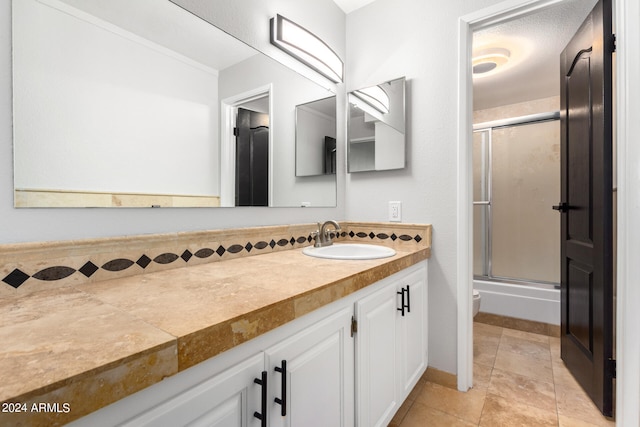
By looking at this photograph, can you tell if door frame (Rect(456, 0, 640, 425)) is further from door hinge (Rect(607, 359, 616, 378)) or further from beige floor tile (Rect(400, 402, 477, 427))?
beige floor tile (Rect(400, 402, 477, 427))

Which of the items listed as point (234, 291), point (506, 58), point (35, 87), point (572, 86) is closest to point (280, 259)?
point (234, 291)

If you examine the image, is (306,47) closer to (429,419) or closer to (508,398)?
→ (429,419)

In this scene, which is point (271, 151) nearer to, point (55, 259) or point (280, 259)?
point (280, 259)

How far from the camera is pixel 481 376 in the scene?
176 centimetres

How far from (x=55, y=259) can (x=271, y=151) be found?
0.96m

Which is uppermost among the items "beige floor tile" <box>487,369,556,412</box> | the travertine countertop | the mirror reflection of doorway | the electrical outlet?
the mirror reflection of doorway

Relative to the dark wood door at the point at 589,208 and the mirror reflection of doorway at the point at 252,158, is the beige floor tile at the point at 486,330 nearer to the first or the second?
the dark wood door at the point at 589,208

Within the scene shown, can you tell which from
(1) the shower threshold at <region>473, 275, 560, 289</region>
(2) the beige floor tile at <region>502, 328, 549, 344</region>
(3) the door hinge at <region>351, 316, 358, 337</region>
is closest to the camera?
(3) the door hinge at <region>351, 316, 358, 337</region>

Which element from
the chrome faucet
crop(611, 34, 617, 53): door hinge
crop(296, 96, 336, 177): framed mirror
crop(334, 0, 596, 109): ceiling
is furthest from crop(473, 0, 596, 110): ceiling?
the chrome faucet

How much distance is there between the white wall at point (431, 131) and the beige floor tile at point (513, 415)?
26 centimetres

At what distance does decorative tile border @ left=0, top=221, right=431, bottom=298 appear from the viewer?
0.75m

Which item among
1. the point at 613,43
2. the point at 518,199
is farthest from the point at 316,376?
the point at 518,199

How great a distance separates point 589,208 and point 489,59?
1.54 m

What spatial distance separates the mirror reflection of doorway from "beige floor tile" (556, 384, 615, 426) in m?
1.78
